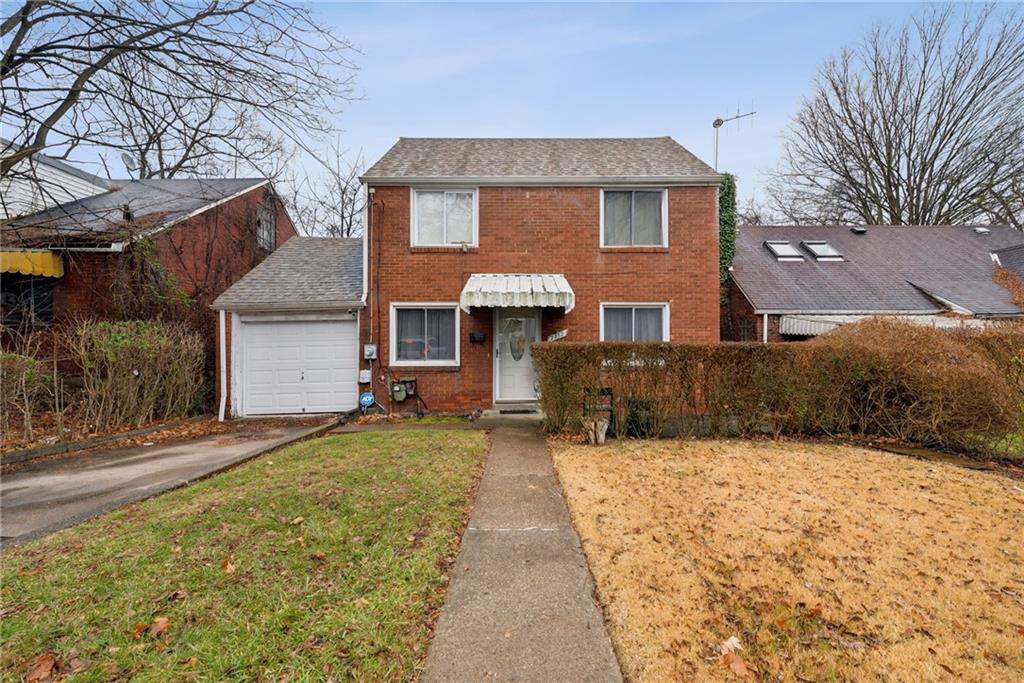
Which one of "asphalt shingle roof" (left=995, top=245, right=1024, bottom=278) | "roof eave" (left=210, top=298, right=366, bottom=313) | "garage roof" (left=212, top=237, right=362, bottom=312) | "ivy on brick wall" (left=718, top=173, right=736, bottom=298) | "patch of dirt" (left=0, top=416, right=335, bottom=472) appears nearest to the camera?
"patch of dirt" (left=0, top=416, right=335, bottom=472)

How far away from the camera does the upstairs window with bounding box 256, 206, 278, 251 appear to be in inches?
668

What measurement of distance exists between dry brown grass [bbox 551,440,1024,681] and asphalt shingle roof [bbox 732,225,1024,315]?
9.86m

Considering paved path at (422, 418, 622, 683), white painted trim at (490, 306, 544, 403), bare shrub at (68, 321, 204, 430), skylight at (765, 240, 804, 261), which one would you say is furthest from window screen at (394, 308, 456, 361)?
skylight at (765, 240, 804, 261)

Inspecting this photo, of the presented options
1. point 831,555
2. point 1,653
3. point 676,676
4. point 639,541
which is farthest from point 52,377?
point 831,555

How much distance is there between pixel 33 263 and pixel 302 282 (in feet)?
21.3

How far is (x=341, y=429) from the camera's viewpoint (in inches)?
379

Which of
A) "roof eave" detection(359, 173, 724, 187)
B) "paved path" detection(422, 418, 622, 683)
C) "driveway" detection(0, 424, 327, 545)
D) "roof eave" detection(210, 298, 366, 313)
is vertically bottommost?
"driveway" detection(0, 424, 327, 545)

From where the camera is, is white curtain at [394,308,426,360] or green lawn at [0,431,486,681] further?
white curtain at [394,308,426,360]

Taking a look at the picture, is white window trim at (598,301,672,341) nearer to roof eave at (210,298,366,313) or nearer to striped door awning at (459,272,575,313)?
striped door awning at (459,272,575,313)

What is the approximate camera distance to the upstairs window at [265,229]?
1697 cm

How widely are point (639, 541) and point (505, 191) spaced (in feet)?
31.1

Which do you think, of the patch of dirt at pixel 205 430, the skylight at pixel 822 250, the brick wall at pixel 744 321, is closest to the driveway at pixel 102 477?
the patch of dirt at pixel 205 430

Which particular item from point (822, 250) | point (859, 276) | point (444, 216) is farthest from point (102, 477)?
point (822, 250)

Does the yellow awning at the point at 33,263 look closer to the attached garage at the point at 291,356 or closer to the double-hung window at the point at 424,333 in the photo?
the attached garage at the point at 291,356
